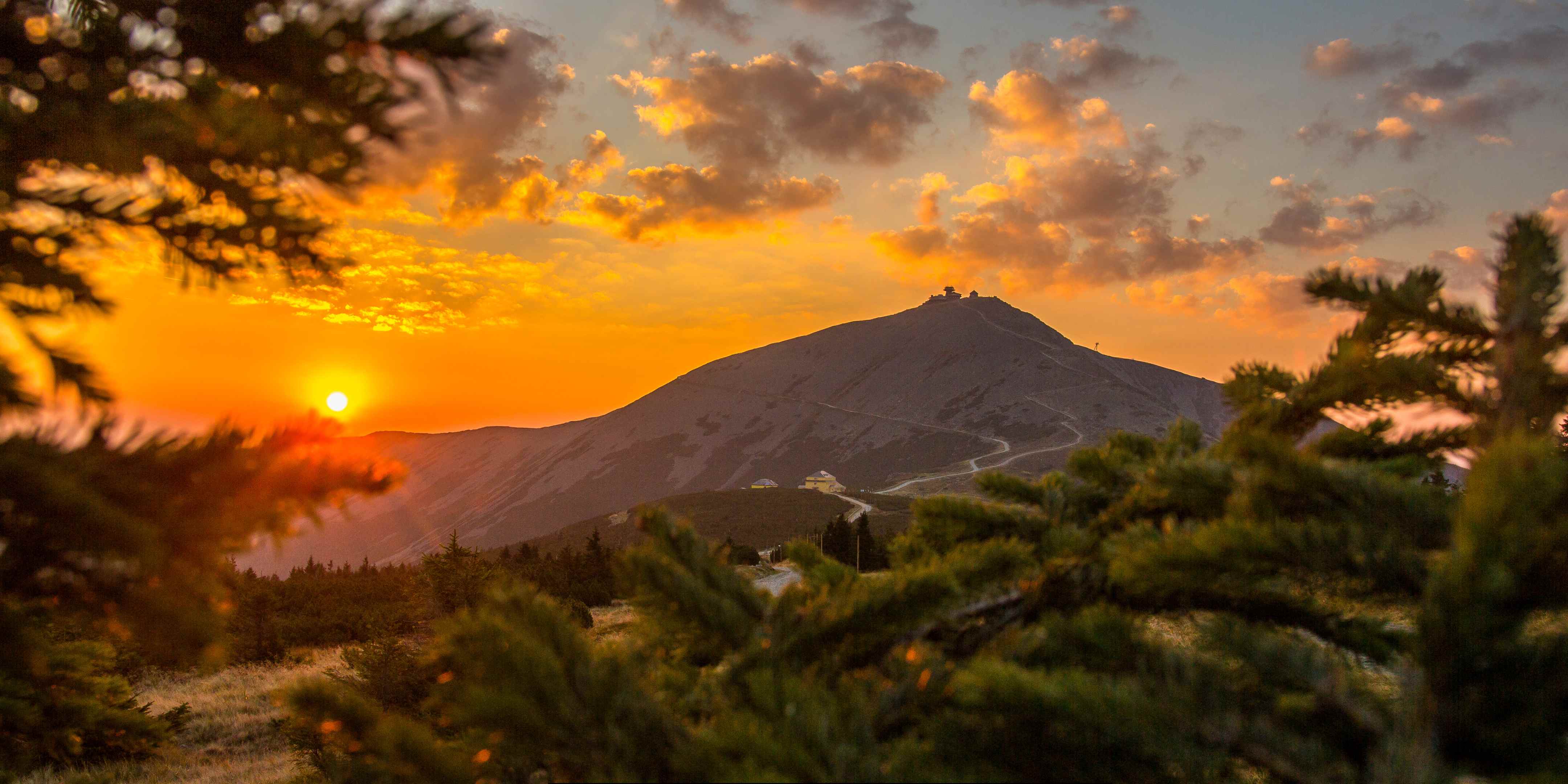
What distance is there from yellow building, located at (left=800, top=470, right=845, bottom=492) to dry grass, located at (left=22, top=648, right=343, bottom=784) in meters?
102

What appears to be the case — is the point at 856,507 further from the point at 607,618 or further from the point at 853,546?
the point at 607,618

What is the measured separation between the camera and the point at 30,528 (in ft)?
5.43

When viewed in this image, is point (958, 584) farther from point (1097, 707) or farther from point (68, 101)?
point (68, 101)

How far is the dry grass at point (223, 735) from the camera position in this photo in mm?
10367

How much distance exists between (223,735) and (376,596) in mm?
16626

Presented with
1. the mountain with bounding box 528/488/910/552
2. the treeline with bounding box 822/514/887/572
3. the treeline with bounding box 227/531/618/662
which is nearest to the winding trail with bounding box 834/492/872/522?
the mountain with bounding box 528/488/910/552

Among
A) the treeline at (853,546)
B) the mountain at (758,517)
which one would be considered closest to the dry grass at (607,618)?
the treeline at (853,546)

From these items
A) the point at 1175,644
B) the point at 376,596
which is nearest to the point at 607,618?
the point at 376,596

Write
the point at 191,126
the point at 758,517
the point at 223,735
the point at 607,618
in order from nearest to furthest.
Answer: the point at 191,126
the point at 223,735
the point at 607,618
the point at 758,517

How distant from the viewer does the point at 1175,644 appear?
141cm

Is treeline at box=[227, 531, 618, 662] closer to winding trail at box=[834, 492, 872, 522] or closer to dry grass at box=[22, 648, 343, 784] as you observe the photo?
dry grass at box=[22, 648, 343, 784]

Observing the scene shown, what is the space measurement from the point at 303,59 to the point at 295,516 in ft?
4.61

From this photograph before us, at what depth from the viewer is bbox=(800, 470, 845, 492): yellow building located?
120500 millimetres

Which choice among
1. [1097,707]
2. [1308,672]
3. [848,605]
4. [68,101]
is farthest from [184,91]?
[1308,672]
